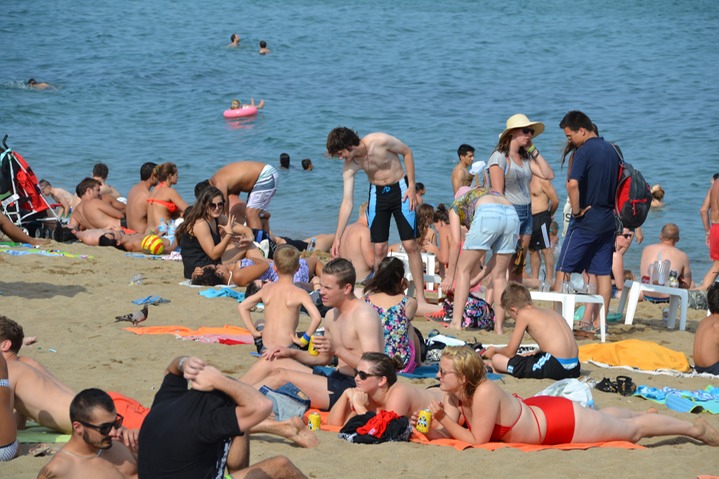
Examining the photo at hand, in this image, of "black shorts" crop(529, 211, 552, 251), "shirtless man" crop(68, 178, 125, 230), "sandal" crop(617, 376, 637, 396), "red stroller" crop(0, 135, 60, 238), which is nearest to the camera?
"sandal" crop(617, 376, 637, 396)

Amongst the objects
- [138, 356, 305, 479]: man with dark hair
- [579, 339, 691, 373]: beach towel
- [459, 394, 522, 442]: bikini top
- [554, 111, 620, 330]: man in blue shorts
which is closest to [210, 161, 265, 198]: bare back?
[554, 111, 620, 330]: man in blue shorts

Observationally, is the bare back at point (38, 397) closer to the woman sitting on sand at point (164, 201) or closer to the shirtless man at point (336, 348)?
the shirtless man at point (336, 348)

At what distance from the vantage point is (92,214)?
489 inches

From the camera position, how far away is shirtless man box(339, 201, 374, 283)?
30.7 feet

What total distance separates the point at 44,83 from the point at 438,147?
465 inches

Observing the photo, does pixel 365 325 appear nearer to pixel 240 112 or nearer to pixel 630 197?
pixel 630 197

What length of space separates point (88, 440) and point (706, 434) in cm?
334

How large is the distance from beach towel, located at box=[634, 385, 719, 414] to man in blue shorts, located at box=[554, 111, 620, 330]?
76.2 inches

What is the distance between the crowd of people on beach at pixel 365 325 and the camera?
4.03 meters

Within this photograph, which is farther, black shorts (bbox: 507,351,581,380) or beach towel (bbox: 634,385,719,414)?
black shorts (bbox: 507,351,581,380)

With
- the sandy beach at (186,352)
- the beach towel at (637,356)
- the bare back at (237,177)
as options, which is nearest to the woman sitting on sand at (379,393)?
the sandy beach at (186,352)

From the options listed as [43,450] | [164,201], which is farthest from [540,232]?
[43,450]

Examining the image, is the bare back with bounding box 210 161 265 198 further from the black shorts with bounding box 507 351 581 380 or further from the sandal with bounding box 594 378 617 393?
the sandal with bounding box 594 378 617 393

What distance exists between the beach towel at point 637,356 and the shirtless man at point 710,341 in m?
0.16
